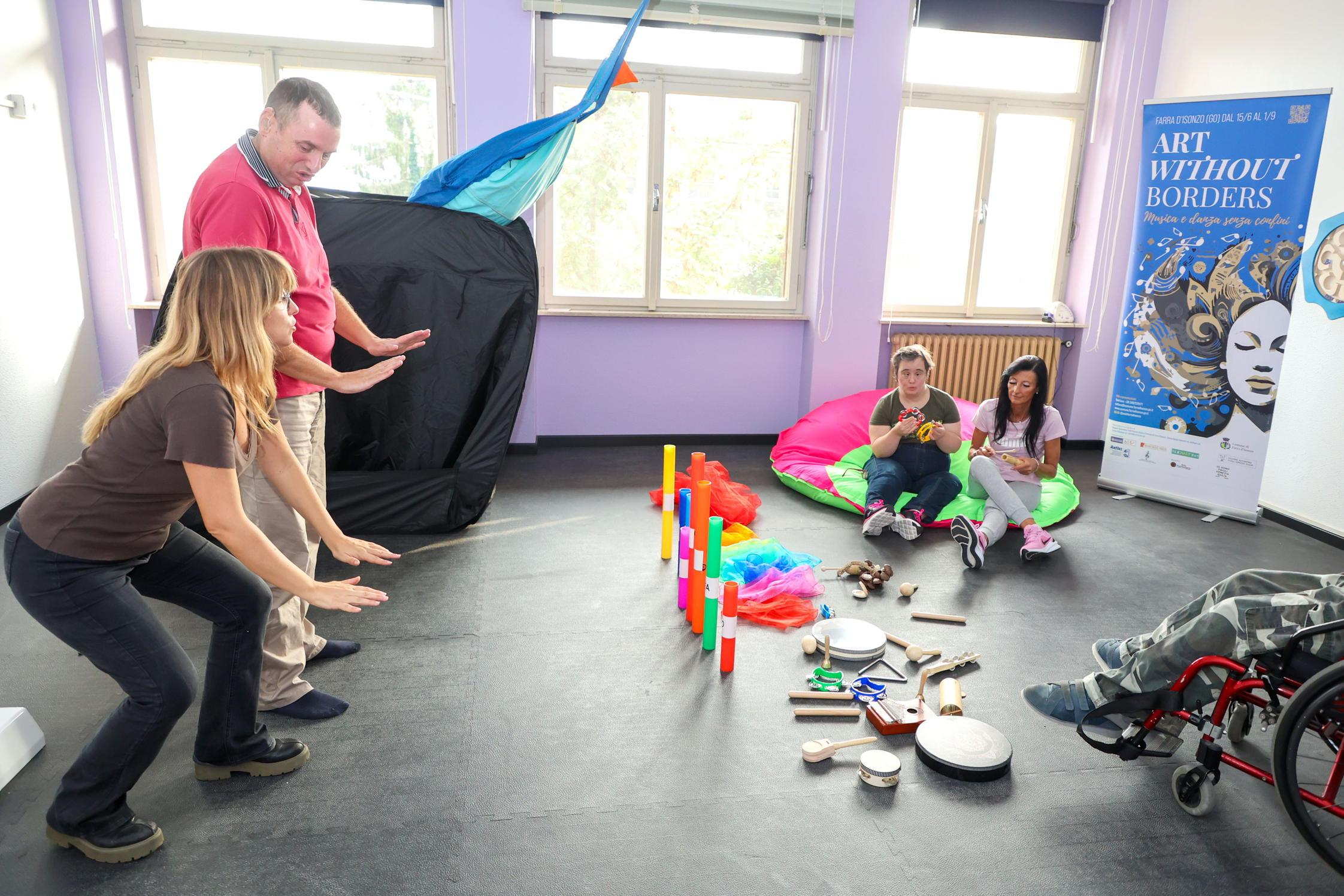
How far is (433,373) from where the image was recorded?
3486 millimetres

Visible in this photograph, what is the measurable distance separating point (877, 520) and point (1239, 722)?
172cm

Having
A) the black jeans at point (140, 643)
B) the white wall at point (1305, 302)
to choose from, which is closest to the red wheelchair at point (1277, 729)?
the black jeans at point (140, 643)

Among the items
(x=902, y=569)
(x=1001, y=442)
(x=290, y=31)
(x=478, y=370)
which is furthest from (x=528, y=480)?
(x=290, y=31)

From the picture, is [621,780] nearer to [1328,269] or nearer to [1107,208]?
[1328,269]

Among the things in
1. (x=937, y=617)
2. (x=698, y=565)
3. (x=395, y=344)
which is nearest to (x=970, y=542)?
(x=937, y=617)

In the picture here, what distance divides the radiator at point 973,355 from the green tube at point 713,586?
293 centimetres

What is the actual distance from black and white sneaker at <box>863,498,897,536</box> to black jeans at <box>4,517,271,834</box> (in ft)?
8.01

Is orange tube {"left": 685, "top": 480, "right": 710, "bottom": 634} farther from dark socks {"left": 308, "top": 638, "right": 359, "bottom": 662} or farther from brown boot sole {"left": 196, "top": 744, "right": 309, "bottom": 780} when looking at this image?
brown boot sole {"left": 196, "top": 744, "right": 309, "bottom": 780}

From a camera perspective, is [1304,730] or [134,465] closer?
[134,465]

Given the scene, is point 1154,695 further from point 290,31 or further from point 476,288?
point 290,31

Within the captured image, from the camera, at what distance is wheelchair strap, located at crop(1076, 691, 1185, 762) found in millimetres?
1815

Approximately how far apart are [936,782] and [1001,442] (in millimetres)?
2051

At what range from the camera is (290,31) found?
4.34 meters

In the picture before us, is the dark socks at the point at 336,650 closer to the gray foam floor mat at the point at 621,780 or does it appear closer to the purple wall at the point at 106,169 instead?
the gray foam floor mat at the point at 621,780
